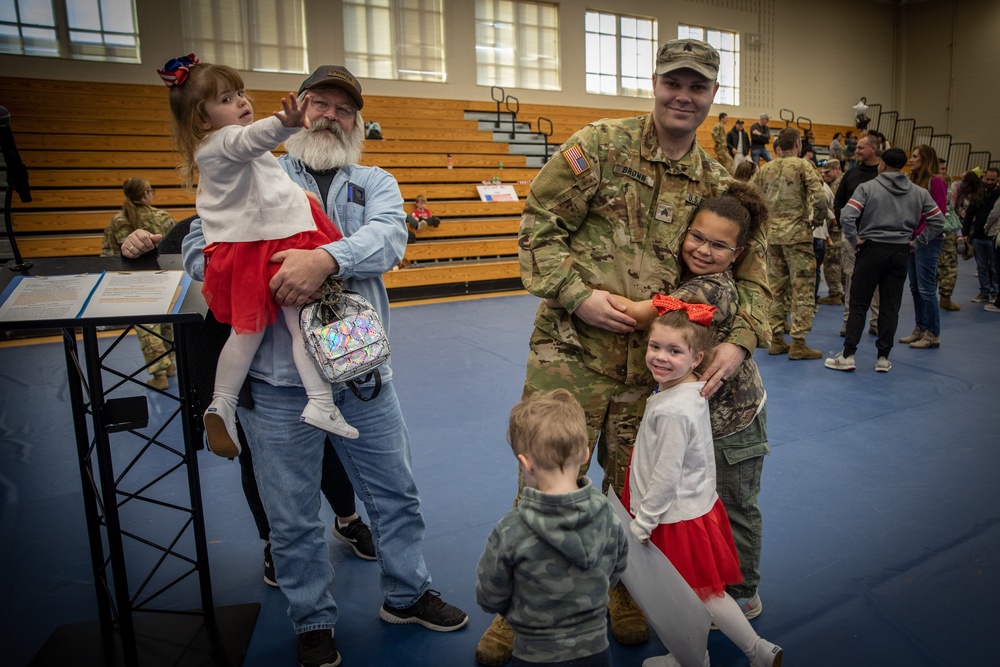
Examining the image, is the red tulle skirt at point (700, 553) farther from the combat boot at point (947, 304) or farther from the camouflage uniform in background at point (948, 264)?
the combat boot at point (947, 304)

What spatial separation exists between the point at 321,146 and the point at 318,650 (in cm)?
146

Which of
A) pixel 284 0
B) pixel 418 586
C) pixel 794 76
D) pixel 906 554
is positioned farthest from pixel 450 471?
pixel 794 76

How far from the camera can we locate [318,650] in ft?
6.35

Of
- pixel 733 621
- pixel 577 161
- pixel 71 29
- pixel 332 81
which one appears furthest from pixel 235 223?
pixel 71 29

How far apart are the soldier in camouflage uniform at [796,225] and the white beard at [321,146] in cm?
430

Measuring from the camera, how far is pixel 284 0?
12.5 metres

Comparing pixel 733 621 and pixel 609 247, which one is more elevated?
pixel 609 247

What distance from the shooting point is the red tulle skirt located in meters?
1.80

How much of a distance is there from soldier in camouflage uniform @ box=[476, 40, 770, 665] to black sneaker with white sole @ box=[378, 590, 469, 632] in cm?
17

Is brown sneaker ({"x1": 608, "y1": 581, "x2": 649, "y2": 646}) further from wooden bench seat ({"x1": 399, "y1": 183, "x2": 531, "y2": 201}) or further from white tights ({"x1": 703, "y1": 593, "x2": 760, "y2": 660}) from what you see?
wooden bench seat ({"x1": 399, "y1": 183, "x2": 531, "y2": 201})

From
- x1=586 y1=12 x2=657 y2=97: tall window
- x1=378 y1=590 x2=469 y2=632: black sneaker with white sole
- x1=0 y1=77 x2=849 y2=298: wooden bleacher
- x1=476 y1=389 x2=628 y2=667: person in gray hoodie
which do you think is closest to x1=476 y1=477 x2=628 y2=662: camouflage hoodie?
x1=476 y1=389 x2=628 y2=667: person in gray hoodie

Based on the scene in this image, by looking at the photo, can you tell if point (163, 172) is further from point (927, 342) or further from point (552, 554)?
point (552, 554)

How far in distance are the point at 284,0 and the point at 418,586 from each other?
43.1 ft

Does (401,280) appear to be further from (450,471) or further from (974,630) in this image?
(974,630)
